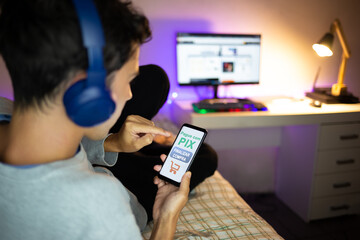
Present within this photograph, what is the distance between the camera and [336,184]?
163cm

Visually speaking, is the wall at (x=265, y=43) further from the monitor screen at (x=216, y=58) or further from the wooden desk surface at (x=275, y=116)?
the wooden desk surface at (x=275, y=116)

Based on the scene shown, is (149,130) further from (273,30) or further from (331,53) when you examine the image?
(273,30)

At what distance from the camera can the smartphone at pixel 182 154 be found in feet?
2.52

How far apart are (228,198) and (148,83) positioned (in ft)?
1.90

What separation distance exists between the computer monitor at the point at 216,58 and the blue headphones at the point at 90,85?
1249mm

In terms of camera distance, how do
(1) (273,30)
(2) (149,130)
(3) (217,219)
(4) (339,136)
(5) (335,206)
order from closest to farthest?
(2) (149,130)
(3) (217,219)
(4) (339,136)
(5) (335,206)
(1) (273,30)

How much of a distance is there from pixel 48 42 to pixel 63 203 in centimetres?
26

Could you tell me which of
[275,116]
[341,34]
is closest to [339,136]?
[275,116]

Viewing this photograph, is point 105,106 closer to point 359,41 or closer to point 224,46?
point 224,46

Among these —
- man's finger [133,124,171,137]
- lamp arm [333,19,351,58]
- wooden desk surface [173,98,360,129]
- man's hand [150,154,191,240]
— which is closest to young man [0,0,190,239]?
man's hand [150,154,191,240]

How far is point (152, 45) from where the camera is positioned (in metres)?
1.74

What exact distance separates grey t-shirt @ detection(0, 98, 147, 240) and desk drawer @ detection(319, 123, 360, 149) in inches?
55.3

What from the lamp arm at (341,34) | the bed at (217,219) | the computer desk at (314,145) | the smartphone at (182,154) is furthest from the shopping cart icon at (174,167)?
the lamp arm at (341,34)

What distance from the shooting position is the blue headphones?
1.29ft
